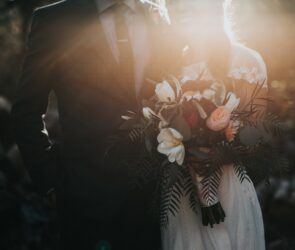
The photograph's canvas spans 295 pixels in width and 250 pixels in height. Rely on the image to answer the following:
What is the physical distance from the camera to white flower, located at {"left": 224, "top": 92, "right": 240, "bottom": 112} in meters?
3.00

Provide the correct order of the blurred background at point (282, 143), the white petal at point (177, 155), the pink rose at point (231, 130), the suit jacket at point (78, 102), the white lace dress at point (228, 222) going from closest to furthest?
the white petal at point (177, 155) → the pink rose at point (231, 130) → the white lace dress at point (228, 222) → the suit jacket at point (78, 102) → the blurred background at point (282, 143)

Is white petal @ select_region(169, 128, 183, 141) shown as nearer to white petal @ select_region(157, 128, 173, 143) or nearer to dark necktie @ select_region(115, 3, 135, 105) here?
white petal @ select_region(157, 128, 173, 143)

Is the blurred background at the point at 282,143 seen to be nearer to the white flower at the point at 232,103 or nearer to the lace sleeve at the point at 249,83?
the lace sleeve at the point at 249,83

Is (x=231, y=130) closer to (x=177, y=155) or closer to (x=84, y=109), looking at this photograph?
(x=177, y=155)

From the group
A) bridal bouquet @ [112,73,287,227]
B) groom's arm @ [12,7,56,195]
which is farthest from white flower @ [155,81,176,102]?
groom's arm @ [12,7,56,195]

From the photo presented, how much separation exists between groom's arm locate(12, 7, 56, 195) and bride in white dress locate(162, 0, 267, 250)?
70 cm

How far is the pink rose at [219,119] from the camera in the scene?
9.66 feet

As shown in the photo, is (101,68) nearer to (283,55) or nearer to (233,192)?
(233,192)

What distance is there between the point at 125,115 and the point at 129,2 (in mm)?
615

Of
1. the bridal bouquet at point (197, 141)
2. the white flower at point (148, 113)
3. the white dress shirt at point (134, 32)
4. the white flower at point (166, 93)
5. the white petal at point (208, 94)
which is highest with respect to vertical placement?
the white dress shirt at point (134, 32)

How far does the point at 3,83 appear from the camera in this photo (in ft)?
32.9

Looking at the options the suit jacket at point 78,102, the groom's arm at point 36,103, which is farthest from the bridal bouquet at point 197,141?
the groom's arm at point 36,103

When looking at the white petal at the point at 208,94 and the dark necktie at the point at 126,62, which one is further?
the dark necktie at the point at 126,62

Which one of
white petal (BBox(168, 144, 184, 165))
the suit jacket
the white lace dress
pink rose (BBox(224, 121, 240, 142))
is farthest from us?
the suit jacket
